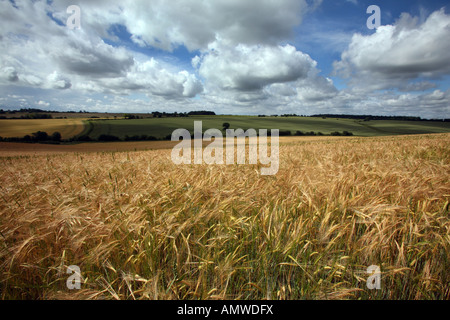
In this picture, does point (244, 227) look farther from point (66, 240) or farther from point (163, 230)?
point (66, 240)

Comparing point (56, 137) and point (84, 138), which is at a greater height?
point (56, 137)

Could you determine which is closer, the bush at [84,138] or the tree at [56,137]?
the tree at [56,137]

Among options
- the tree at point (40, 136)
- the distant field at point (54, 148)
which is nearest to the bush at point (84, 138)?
the tree at point (40, 136)

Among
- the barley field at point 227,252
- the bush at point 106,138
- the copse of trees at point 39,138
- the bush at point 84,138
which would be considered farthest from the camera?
the bush at point 106,138

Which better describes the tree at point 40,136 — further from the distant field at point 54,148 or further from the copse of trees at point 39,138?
the distant field at point 54,148

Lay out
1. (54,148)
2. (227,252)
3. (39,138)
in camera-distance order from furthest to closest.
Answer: (39,138)
(54,148)
(227,252)

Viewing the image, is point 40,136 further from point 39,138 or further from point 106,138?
point 106,138

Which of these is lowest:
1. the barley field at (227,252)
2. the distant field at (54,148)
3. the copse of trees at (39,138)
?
the barley field at (227,252)

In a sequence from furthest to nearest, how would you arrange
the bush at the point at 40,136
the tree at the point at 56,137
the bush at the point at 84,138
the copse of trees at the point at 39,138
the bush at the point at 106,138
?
the bush at the point at 106,138 < the bush at the point at 84,138 < the tree at the point at 56,137 < the bush at the point at 40,136 < the copse of trees at the point at 39,138

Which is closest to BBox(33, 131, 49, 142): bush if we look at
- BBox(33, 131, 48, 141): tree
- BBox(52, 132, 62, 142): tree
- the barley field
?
BBox(33, 131, 48, 141): tree

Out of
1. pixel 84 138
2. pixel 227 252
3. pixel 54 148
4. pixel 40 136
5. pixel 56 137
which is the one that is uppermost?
pixel 40 136

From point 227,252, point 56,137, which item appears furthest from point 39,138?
point 227,252

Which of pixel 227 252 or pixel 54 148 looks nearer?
pixel 227 252

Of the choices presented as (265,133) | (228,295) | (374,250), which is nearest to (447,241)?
(374,250)
